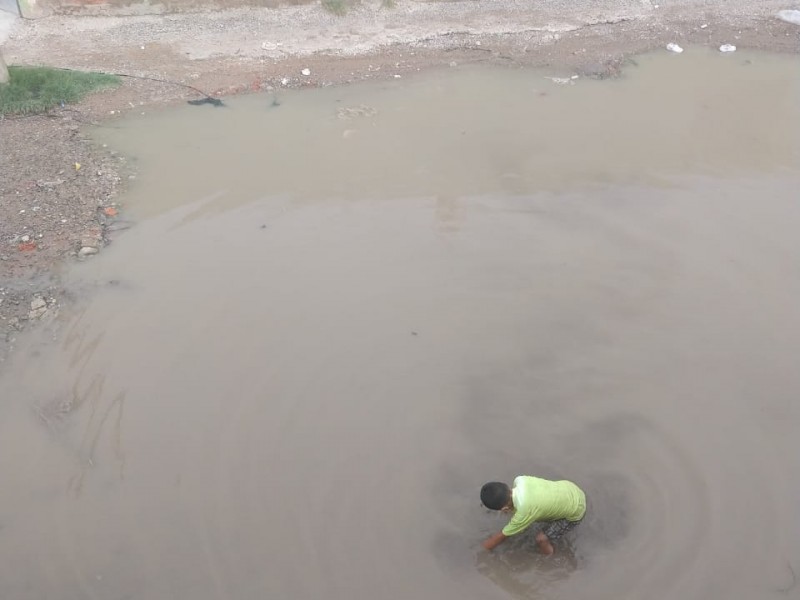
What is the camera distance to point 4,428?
5.05 metres

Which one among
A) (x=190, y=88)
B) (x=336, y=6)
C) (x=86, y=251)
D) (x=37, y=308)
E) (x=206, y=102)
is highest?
(x=336, y=6)

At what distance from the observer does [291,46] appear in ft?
32.2

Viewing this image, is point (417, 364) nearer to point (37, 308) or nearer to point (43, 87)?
point (37, 308)

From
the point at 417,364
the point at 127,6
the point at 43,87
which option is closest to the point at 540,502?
the point at 417,364

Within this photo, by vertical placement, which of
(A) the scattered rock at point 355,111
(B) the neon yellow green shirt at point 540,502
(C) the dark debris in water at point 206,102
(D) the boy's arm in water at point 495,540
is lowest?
Answer: (D) the boy's arm in water at point 495,540

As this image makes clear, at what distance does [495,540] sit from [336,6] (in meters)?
8.72

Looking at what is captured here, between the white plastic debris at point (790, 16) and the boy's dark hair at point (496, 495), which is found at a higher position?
the white plastic debris at point (790, 16)

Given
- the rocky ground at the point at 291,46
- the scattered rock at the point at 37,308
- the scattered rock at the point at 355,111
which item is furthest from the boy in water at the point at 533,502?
the scattered rock at the point at 355,111

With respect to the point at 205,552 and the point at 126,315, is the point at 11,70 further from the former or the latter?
the point at 205,552

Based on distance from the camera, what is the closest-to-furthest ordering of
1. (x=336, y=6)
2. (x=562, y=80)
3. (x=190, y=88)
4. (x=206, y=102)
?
(x=206, y=102), (x=190, y=88), (x=562, y=80), (x=336, y=6)

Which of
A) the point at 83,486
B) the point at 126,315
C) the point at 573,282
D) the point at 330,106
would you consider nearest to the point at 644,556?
the point at 573,282

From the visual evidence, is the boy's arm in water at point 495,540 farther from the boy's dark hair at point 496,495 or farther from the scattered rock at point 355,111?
the scattered rock at point 355,111

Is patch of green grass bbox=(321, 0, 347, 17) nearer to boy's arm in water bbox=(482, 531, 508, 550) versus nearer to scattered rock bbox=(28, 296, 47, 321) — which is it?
scattered rock bbox=(28, 296, 47, 321)

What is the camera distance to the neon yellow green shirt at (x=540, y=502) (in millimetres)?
3771
